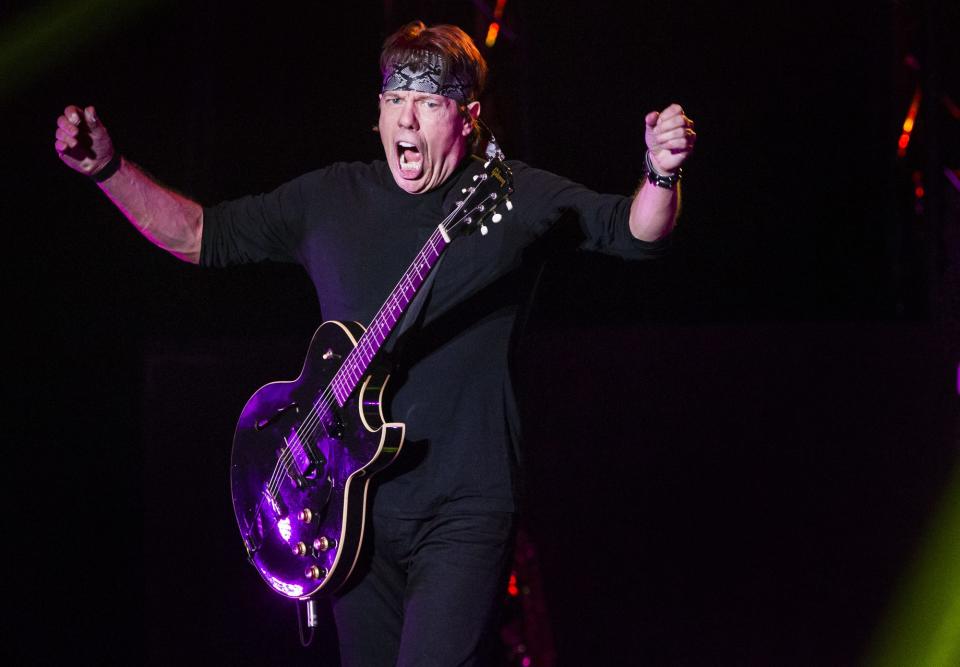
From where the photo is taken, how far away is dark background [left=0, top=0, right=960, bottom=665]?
3258 millimetres

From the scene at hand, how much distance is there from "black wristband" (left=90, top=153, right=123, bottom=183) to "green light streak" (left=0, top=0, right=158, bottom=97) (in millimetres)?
835

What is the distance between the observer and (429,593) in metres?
2.17

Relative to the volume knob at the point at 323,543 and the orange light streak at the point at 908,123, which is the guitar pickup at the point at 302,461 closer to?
the volume knob at the point at 323,543

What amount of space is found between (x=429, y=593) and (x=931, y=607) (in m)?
2.66

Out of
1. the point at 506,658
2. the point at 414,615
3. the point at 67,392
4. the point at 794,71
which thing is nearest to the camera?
the point at 414,615

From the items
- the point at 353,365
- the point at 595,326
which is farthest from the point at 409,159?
the point at 595,326

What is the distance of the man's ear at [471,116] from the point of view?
7.94 ft

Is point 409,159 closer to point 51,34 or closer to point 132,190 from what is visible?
point 132,190

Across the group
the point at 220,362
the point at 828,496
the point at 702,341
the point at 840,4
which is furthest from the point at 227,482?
the point at 840,4

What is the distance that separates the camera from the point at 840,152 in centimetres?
429

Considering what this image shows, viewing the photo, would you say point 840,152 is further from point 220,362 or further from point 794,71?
point 220,362

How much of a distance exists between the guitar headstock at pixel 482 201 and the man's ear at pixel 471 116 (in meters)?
0.21

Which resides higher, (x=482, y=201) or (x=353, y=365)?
(x=482, y=201)

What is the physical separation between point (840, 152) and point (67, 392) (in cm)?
309
